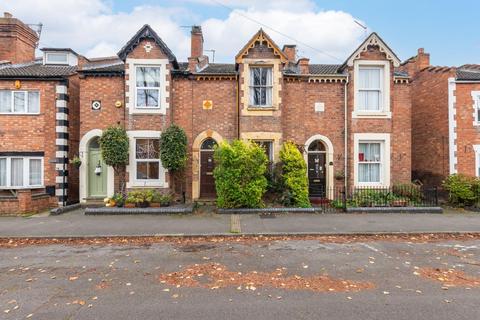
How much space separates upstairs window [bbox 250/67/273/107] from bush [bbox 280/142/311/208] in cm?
288

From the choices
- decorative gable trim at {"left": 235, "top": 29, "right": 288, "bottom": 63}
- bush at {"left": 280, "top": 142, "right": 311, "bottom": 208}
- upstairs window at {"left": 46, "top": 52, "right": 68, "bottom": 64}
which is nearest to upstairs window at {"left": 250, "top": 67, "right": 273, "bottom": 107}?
decorative gable trim at {"left": 235, "top": 29, "right": 288, "bottom": 63}

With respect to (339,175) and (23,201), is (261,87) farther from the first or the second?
(23,201)

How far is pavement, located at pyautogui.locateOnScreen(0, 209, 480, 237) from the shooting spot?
9.91 metres

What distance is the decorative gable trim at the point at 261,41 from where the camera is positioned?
47.6 ft

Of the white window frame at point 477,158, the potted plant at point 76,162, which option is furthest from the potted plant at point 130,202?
the white window frame at point 477,158

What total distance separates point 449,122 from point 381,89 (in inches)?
151

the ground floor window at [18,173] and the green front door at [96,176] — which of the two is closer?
the ground floor window at [18,173]

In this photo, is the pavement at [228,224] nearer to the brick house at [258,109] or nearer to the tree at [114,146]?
the tree at [114,146]

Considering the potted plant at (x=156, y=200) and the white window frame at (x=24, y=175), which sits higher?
the white window frame at (x=24, y=175)

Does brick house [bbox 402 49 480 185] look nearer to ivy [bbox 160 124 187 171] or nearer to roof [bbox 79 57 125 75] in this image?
ivy [bbox 160 124 187 171]

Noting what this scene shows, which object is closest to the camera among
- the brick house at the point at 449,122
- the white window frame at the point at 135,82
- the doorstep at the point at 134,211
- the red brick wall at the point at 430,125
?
the doorstep at the point at 134,211

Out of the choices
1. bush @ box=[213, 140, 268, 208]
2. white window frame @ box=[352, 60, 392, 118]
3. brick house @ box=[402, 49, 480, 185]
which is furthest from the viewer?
brick house @ box=[402, 49, 480, 185]

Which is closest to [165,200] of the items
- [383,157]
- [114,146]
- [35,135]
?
[114,146]

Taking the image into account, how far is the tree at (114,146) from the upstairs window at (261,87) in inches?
238
